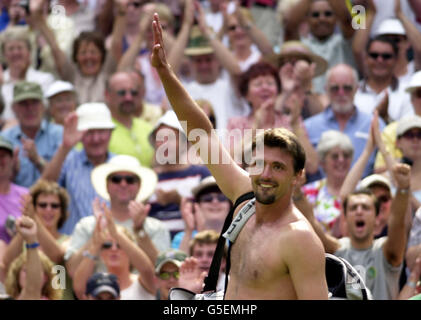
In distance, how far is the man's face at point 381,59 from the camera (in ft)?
37.6

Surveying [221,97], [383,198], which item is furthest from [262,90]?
[383,198]

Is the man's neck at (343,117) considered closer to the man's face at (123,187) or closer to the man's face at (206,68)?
the man's face at (206,68)

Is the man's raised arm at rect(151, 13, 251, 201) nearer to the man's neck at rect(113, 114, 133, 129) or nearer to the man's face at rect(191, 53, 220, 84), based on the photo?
the man's neck at rect(113, 114, 133, 129)

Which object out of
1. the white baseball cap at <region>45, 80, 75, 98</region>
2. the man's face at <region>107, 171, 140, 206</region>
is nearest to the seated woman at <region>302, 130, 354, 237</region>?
the man's face at <region>107, 171, 140, 206</region>

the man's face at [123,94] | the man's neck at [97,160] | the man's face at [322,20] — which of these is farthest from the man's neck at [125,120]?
the man's face at [322,20]

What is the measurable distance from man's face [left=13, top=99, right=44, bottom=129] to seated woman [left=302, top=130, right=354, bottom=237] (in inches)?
128

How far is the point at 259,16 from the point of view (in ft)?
43.4

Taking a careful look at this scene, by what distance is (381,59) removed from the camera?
11453mm

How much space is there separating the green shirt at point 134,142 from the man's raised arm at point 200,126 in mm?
5440

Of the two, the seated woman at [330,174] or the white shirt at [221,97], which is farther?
the white shirt at [221,97]

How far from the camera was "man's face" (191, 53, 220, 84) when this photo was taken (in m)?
12.3

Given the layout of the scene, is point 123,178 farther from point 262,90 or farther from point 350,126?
point 350,126
